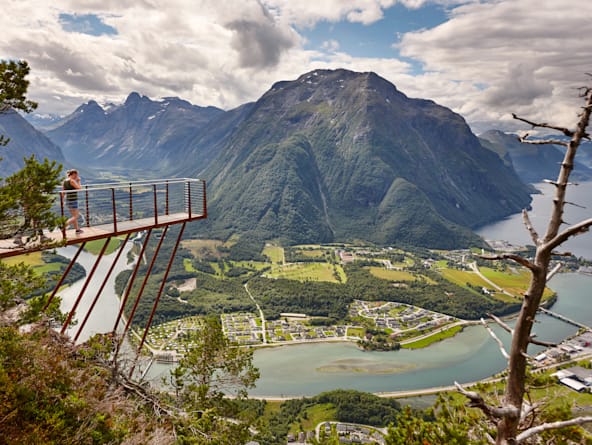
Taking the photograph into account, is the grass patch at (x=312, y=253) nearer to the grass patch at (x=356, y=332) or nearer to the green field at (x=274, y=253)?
the green field at (x=274, y=253)

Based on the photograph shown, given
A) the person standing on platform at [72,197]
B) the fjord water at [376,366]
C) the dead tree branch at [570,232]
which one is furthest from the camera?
the fjord water at [376,366]

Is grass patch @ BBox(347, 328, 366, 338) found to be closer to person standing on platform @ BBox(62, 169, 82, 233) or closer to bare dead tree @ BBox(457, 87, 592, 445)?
person standing on platform @ BBox(62, 169, 82, 233)

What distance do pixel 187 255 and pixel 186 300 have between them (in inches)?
1143

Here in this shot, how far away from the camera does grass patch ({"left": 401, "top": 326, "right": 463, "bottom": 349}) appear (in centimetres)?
5173

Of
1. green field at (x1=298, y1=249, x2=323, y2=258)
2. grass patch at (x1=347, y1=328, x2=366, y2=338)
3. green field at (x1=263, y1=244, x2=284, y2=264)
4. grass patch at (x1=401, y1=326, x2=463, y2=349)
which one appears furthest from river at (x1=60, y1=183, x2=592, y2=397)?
green field at (x1=298, y1=249, x2=323, y2=258)

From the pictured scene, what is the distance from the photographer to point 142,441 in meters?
7.09

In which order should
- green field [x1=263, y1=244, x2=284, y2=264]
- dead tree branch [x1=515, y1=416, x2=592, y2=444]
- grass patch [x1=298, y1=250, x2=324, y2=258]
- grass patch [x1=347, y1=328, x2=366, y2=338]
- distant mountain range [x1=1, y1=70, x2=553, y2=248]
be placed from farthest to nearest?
distant mountain range [x1=1, y1=70, x2=553, y2=248] < grass patch [x1=298, y1=250, x2=324, y2=258] < green field [x1=263, y1=244, x2=284, y2=264] < grass patch [x1=347, y1=328, x2=366, y2=338] < dead tree branch [x1=515, y1=416, x2=592, y2=444]

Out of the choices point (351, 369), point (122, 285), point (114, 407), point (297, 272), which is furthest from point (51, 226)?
point (297, 272)

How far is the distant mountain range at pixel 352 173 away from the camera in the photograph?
12375cm

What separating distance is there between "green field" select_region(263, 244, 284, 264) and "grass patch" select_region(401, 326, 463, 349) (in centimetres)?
4612

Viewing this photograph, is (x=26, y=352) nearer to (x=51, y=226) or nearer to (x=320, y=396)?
(x=51, y=226)

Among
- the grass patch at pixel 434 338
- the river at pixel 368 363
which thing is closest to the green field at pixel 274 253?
the river at pixel 368 363

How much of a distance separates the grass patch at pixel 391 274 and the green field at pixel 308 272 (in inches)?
287

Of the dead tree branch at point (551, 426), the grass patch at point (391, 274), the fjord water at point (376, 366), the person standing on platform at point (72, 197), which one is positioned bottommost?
the grass patch at point (391, 274)
